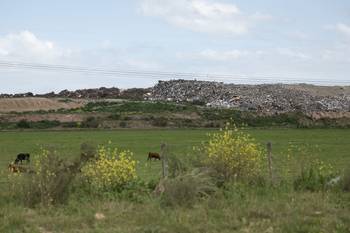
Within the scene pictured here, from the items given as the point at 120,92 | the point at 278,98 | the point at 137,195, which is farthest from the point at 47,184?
the point at 120,92

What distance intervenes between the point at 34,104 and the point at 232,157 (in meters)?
101

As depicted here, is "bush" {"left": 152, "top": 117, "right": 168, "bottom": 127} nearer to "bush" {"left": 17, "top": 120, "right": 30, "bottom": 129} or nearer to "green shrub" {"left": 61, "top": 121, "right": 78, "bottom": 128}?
"green shrub" {"left": 61, "top": 121, "right": 78, "bottom": 128}

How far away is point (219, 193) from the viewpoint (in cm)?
1374

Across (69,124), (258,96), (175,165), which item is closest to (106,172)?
(175,165)

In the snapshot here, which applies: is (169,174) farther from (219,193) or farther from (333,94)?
(333,94)

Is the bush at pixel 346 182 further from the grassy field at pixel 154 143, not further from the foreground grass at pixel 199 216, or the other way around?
the grassy field at pixel 154 143

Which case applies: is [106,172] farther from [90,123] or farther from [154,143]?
[90,123]

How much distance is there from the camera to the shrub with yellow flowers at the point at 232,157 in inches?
596

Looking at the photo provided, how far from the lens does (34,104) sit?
369ft

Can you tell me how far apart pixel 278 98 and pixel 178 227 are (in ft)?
378

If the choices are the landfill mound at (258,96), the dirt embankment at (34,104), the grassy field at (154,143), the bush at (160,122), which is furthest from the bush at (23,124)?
the landfill mound at (258,96)

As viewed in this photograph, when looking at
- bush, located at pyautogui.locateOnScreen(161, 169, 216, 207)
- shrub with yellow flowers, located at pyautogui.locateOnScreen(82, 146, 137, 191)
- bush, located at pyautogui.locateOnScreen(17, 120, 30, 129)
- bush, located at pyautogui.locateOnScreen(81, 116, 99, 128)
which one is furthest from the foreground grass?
bush, located at pyautogui.locateOnScreen(17, 120, 30, 129)

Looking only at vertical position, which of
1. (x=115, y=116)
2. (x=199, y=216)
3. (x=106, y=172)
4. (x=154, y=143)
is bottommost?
(x=115, y=116)

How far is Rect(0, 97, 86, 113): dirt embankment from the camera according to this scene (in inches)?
4294
